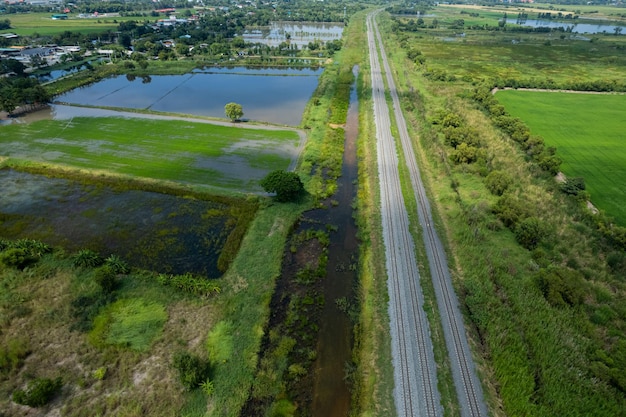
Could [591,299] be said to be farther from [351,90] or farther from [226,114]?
[351,90]

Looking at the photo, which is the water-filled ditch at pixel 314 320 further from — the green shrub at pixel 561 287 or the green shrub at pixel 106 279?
the green shrub at pixel 561 287

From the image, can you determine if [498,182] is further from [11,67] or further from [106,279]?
[11,67]

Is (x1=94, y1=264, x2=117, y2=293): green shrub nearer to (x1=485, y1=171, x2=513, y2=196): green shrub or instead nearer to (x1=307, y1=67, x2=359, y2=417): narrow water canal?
(x1=307, y1=67, x2=359, y2=417): narrow water canal

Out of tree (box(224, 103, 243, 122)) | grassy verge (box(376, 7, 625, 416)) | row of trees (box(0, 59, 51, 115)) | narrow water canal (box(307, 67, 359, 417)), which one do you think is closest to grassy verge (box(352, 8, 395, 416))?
narrow water canal (box(307, 67, 359, 417))

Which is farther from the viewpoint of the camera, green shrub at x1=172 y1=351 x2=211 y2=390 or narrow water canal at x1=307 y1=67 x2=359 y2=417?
narrow water canal at x1=307 y1=67 x2=359 y2=417

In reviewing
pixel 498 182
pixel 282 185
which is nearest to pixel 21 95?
pixel 282 185

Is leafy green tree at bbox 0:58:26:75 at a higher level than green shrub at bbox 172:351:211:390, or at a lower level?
higher

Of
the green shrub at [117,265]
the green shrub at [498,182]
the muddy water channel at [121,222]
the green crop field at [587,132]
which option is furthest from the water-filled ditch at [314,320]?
the green crop field at [587,132]
